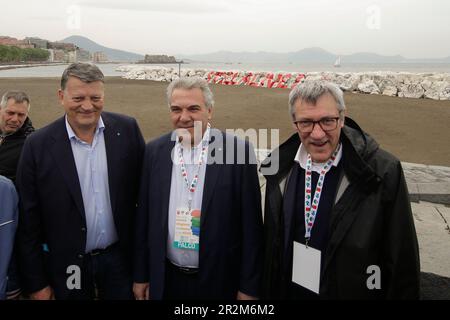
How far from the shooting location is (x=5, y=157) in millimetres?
3125

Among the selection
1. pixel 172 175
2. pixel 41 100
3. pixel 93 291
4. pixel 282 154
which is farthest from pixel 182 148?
pixel 41 100

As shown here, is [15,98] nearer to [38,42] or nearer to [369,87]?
[369,87]

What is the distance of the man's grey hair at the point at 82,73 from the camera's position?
2521 mm

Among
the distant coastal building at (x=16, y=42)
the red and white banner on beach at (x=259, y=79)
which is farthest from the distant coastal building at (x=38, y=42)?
the red and white banner on beach at (x=259, y=79)

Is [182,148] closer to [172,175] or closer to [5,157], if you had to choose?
[172,175]

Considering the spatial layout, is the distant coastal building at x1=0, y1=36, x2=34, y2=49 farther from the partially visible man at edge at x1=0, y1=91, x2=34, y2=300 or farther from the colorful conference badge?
the colorful conference badge

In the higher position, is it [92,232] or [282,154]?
[282,154]

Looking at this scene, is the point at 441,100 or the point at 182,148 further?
the point at 441,100

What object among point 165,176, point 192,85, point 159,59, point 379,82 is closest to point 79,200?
point 165,176

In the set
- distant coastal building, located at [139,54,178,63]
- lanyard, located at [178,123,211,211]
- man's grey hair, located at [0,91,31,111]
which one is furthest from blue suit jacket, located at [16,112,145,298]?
distant coastal building, located at [139,54,178,63]

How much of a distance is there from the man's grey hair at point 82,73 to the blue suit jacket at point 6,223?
74 cm

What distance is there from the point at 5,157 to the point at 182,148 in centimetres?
156

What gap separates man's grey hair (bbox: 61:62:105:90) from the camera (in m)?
2.52
